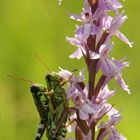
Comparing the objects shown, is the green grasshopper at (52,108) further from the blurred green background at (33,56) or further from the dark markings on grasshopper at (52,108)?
the blurred green background at (33,56)

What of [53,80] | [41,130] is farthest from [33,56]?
[41,130]

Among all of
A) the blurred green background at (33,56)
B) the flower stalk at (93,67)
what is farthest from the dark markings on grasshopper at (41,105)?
the blurred green background at (33,56)

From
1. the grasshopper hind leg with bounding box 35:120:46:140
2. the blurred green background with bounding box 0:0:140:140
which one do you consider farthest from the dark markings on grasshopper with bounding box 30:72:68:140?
the blurred green background with bounding box 0:0:140:140

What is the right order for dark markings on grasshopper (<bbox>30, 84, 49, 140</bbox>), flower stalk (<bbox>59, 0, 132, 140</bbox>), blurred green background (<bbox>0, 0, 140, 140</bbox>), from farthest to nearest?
blurred green background (<bbox>0, 0, 140, 140</bbox>) < dark markings on grasshopper (<bbox>30, 84, 49, 140</bbox>) < flower stalk (<bbox>59, 0, 132, 140</bbox>)

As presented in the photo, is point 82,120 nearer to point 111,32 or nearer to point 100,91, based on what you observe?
point 100,91

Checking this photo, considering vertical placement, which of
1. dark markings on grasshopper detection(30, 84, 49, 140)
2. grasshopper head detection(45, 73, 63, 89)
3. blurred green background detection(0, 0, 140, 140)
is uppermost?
blurred green background detection(0, 0, 140, 140)

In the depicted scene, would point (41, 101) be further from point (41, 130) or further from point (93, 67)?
point (93, 67)

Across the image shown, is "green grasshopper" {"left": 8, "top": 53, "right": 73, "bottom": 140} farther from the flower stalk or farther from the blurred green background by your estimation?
the blurred green background

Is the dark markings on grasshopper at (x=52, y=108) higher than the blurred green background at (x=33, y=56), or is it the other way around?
the blurred green background at (x=33, y=56)

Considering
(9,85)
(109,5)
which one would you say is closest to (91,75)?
(109,5)
